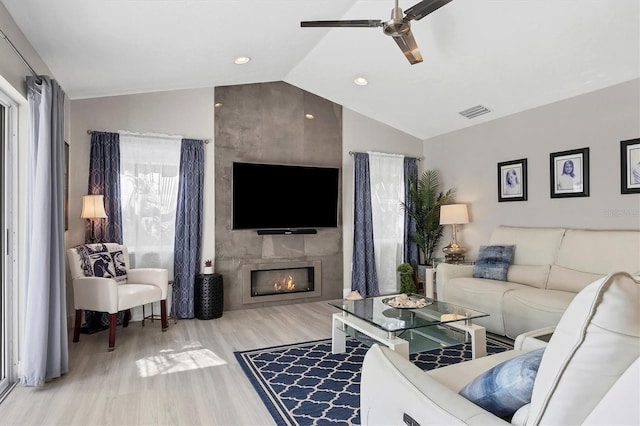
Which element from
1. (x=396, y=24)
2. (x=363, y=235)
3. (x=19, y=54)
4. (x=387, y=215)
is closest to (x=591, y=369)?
(x=396, y=24)

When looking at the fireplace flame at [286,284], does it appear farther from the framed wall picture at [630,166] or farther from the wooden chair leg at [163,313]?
the framed wall picture at [630,166]

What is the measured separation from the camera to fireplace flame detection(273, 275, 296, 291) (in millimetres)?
5220

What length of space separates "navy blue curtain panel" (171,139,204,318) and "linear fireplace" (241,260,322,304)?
26.6 inches

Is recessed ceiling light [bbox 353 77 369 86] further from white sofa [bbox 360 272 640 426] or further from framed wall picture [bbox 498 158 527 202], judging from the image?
white sofa [bbox 360 272 640 426]

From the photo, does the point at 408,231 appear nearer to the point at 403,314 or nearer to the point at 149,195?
the point at 403,314

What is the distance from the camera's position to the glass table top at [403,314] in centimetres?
274

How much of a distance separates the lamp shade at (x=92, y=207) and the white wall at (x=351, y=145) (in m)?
3.01

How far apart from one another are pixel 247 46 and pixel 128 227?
2335 mm

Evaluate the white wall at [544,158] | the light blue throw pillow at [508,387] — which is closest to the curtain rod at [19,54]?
the light blue throw pillow at [508,387]

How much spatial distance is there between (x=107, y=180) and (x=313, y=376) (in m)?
3.02

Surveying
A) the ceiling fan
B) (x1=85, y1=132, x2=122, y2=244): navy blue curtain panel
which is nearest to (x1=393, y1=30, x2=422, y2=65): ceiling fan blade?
the ceiling fan

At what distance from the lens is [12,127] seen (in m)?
2.75

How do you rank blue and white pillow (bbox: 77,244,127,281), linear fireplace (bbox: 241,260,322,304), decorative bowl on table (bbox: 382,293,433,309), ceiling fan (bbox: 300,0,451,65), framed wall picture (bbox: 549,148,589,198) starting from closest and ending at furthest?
ceiling fan (bbox: 300,0,451,65) → decorative bowl on table (bbox: 382,293,433,309) → blue and white pillow (bbox: 77,244,127,281) → framed wall picture (bbox: 549,148,589,198) → linear fireplace (bbox: 241,260,322,304)

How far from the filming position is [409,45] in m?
2.77
